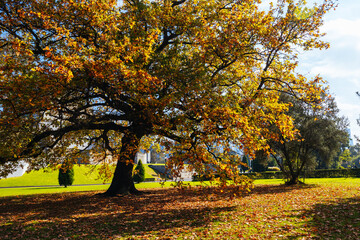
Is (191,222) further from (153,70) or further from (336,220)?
(153,70)

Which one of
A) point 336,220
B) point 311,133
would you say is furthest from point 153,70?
point 311,133

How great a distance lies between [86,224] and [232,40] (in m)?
10.5

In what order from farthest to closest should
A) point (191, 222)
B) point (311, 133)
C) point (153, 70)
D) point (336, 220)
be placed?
point (311, 133) < point (153, 70) < point (191, 222) < point (336, 220)

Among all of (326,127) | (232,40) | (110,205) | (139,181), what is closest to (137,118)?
(110,205)

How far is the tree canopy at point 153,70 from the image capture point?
10.2 meters

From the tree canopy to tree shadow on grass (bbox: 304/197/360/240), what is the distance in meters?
3.61

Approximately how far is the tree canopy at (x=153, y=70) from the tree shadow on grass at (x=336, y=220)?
361 centimetres

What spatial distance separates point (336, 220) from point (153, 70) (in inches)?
401

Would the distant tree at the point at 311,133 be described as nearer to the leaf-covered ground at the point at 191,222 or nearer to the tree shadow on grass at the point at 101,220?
the leaf-covered ground at the point at 191,222

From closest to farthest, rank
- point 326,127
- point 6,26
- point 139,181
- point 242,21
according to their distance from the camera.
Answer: point 6,26 → point 242,21 → point 326,127 → point 139,181

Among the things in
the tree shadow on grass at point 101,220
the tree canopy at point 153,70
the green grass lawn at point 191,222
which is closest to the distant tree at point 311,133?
the tree canopy at point 153,70

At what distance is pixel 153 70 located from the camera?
41.0ft

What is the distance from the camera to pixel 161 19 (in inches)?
532

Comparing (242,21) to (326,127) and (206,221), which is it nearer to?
(206,221)
